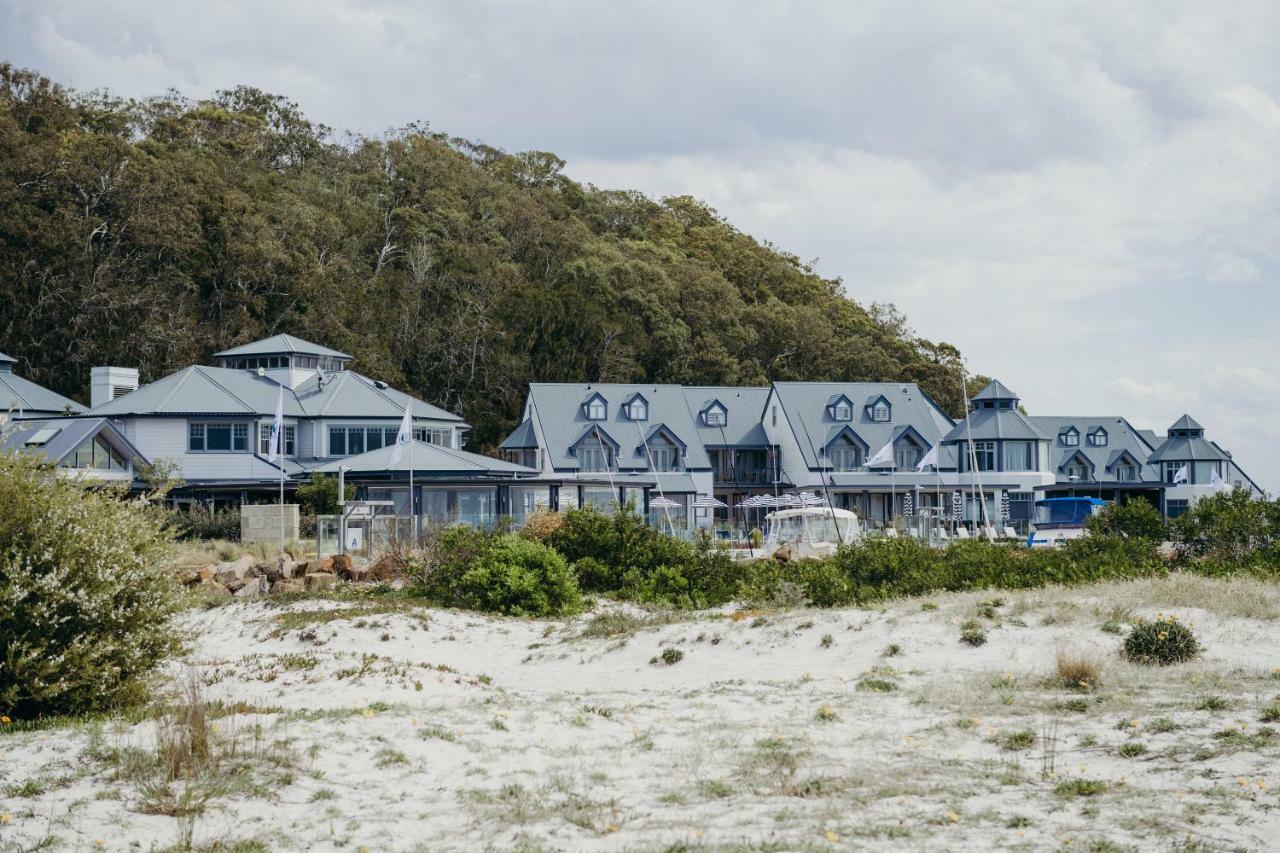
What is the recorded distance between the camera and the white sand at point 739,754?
9.75 metres

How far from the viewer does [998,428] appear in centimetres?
7900

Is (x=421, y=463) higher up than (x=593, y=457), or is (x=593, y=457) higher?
(x=593, y=457)

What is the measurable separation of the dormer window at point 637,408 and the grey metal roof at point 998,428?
17.5 meters

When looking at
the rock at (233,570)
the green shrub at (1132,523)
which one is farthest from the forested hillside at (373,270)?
the green shrub at (1132,523)

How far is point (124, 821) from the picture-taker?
1002 centimetres

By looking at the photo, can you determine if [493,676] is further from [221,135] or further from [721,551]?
[221,135]

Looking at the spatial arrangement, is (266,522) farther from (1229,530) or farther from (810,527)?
(1229,530)

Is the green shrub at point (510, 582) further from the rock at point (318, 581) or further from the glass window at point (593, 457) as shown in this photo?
the glass window at point (593, 457)

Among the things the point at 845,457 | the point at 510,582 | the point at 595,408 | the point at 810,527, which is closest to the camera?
the point at 510,582

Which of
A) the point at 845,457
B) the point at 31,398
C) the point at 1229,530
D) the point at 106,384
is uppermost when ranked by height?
the point at 106,384

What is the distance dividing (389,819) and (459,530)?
20044 mm

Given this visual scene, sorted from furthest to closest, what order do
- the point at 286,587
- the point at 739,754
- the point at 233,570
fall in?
the point at 233,570 → the point at 286,587 → the point at 739,754

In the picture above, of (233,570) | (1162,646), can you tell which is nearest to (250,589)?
(233,570)

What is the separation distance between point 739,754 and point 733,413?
71.8m
